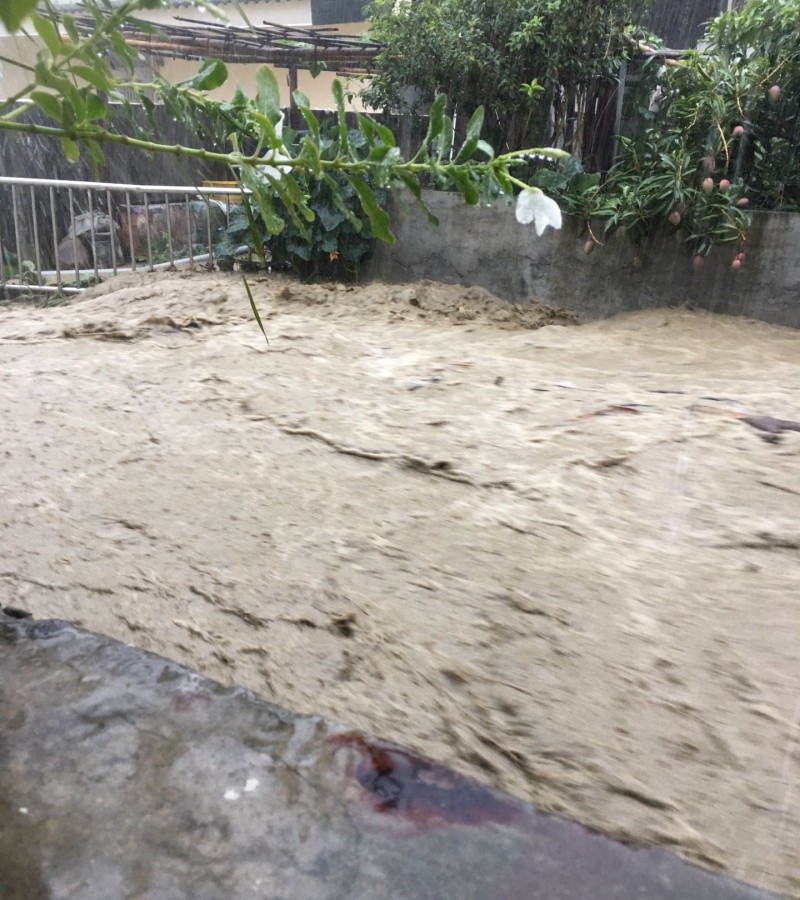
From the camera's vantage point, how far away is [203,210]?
6.17 meters

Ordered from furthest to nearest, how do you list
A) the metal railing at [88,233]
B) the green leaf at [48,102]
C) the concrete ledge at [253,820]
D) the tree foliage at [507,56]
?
the metal railing at [88,233] → the tree foliage at [507,56] → the green leaf at [48,102] → the concrete ledge at [253,820]

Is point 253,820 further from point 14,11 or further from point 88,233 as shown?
point 88,233

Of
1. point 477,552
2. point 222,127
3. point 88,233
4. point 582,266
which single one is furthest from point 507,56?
point 222,127

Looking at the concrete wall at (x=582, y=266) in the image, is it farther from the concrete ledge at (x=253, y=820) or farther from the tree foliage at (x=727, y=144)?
the concrete ledge at (x=253, y=820)

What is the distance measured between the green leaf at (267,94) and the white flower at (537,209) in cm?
43

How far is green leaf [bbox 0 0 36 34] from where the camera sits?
1.74 ft


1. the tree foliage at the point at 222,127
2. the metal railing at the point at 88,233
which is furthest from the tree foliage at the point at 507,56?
the tree foliage at the point at 222,127

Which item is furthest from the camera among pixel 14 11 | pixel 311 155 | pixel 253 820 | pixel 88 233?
pixel 88 233

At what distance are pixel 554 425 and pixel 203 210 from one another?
4.35 metres

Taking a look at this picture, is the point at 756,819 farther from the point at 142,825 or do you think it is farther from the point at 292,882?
the point at 142,825

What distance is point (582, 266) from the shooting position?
5398 mm

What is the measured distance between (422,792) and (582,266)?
16.1 ft

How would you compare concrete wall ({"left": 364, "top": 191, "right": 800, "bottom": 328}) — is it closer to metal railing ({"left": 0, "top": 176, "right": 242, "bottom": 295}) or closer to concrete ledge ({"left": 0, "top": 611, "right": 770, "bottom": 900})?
metal railing ({"left": 0, "top": 176, "right": 242, "bottom": 295})

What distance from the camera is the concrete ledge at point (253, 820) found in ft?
2.68
